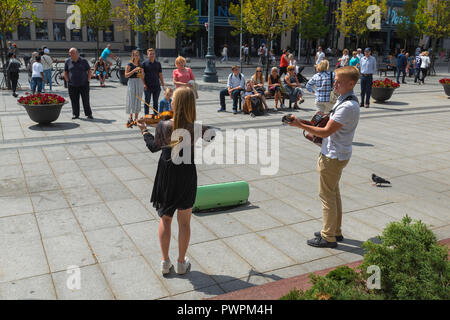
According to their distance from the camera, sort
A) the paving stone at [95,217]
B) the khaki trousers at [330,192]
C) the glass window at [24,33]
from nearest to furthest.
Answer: the khaki trousers at [330,192], the paving stone at [95,217], the glass window at [24,33]

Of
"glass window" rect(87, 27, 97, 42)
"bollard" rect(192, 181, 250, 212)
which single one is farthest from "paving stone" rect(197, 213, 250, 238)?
"glass window" rect(87, 27, 97, 42)

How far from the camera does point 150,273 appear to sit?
4.62 metres

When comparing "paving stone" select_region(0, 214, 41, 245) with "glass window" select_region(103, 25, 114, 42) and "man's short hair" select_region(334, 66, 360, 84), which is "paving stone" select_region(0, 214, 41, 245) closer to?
"man's short hair" select_region(334, 66, 360, 84)

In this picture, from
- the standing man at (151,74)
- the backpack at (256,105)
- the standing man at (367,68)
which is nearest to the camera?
the standing man at (151,74)

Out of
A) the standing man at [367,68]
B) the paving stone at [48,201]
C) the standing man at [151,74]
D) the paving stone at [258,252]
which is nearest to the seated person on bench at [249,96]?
the standing man at [151,74]

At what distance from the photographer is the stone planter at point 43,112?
11.4m

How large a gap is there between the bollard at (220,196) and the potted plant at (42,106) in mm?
6888

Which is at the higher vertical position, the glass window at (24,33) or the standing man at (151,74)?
the glass window at (24,33)

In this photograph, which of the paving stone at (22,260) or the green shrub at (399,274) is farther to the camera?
the paving stone at (22,260)

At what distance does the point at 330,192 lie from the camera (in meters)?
5.11

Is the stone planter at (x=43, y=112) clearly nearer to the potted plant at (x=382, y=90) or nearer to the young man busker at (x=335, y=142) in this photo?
the young man busker at (x=335, y=142)

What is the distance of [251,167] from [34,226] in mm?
4170
